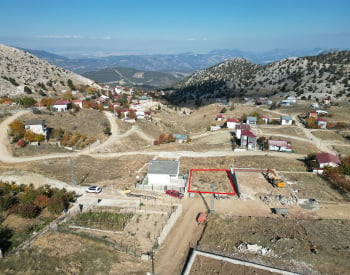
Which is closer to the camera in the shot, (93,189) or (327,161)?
(93,189)

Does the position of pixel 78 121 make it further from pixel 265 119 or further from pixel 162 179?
pixel 265 119

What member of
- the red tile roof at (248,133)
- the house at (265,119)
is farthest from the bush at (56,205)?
the house at (265,119)

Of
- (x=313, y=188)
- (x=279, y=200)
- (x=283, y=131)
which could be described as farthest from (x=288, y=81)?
(x=279, y=200)

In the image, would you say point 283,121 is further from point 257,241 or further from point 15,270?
point 15,270

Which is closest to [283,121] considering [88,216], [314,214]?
[314,214]

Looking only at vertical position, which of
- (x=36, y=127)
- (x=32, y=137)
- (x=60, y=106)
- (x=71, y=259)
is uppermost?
(x=60, y=106)

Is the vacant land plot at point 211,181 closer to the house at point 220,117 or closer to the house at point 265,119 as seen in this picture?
the house at point 265,119

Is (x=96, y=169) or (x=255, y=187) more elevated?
(x=255, y=187)
